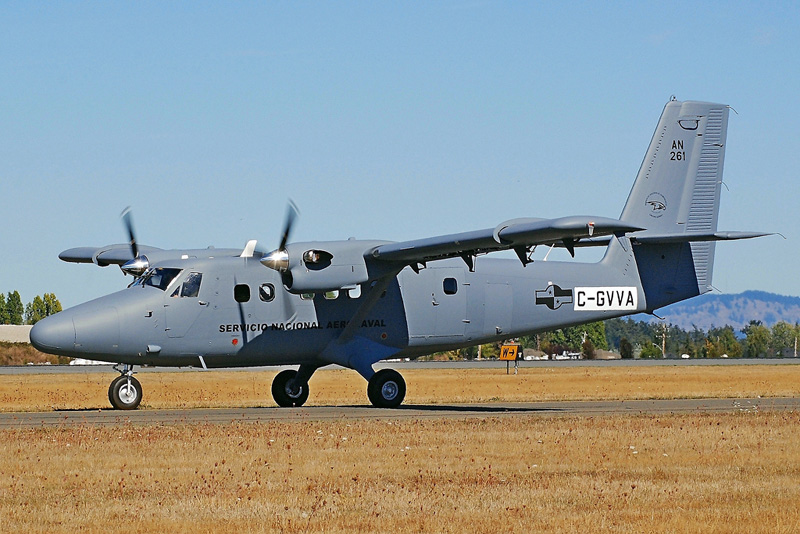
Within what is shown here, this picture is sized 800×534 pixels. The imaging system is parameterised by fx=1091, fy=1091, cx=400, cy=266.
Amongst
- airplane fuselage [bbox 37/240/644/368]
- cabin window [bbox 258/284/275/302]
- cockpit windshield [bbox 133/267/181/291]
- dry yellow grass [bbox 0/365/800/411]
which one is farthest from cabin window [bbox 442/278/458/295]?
dry yellow grass [bbox 0/365/800/411]

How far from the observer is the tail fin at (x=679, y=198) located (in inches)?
1156

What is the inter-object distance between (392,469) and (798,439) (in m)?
7.59

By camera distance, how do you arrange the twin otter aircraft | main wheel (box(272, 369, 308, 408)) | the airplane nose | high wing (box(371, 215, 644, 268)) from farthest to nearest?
1. main wheel (box(272, 369, 308, 408))
2. the twin otter aircraft
3. the airplane nose
4. high wing (box(371, 215, 644, 268))

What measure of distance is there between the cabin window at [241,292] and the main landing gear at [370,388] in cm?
286

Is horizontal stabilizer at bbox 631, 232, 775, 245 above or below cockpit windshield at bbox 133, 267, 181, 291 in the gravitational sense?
above

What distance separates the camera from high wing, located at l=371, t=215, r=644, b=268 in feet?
70.2

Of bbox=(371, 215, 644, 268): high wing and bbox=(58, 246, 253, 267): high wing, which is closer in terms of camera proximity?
bbox=(371, 215, 644, 268): high wing

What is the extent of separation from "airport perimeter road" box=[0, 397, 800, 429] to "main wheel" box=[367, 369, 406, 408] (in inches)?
12.8

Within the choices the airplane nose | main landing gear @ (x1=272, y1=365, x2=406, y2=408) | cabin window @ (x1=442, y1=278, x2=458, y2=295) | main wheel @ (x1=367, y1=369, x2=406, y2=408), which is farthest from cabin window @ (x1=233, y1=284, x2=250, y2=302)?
cabin window @ (x1=442, y1=278, x2=458, y2=295)

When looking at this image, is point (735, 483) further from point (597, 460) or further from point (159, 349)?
point (159, 349)

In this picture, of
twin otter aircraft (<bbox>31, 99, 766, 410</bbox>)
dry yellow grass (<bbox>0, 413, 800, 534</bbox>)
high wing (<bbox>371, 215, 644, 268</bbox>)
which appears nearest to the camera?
dry yellow grass (<bbox>0, 413, 800, 534</bbox>)

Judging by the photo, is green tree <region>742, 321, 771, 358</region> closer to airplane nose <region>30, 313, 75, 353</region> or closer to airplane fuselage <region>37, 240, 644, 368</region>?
airplane fuselage <region>37, 240, 644, 368</region>

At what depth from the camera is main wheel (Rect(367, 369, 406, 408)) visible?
26.0m

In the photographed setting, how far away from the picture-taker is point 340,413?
23984 millimetres
